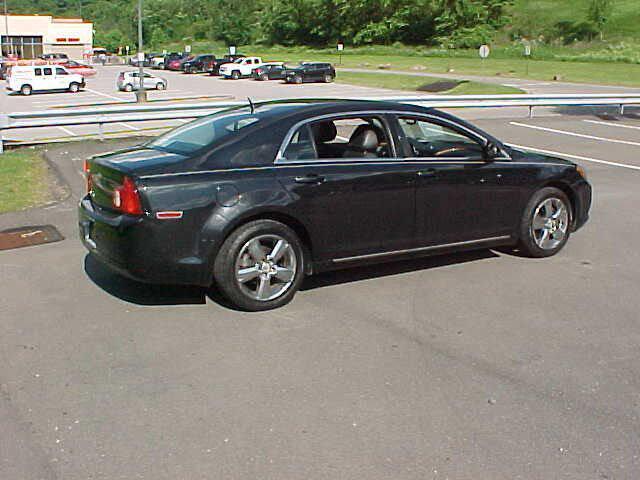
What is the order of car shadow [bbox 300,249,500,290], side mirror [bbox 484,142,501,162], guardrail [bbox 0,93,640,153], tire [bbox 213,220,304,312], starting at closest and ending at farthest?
1. tire [bbox 213,220,304,312]
2. car shadow [bbox 300,249,500,290]
3. side mirror [bbox 484,142,501,162]
4. guardrail [bbox 0,93,640,153]

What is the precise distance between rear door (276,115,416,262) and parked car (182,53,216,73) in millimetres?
61808

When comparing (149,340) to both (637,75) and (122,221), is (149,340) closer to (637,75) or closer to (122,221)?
(122,221)

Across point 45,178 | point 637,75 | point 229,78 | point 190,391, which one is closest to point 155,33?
point 229,78

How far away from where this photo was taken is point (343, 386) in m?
4.79

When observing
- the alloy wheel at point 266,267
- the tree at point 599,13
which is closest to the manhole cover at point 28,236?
the alloy wheel at point 266,267

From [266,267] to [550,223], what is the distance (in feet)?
10.2

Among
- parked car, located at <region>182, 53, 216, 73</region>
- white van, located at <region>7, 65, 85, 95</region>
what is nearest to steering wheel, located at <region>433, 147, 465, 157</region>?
white van, located at <region>7, 65, 85, 95</region>

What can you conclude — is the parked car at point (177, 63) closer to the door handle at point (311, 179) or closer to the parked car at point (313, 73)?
the parked car at point (313, 73)

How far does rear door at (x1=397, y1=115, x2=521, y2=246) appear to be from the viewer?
6.87 meters

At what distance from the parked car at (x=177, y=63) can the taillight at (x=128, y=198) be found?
219 ft

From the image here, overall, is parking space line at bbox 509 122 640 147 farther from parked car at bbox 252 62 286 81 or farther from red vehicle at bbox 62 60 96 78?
red vehicle at bbox 62 60 96 78

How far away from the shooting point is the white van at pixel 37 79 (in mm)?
42344

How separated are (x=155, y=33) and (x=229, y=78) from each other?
285ft

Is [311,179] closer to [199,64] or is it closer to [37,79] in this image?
[37,79]
